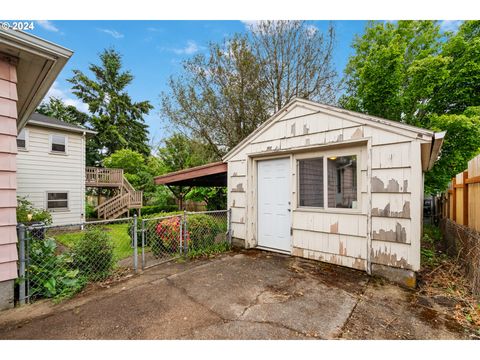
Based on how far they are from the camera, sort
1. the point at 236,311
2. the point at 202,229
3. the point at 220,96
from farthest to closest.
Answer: the point at 220,96
the point at 202,229
the point at 236,311

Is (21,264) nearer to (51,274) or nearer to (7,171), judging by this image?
(51,274)

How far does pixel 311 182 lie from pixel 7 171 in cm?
481

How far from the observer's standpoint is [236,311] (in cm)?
266

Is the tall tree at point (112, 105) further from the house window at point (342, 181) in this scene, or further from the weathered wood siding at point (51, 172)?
the house window at point (342, 181)

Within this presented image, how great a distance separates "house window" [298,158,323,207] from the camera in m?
4.53

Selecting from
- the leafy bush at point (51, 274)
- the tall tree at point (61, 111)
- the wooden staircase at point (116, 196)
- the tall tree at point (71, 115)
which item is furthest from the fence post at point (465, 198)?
the tall tree at point (61, 111)

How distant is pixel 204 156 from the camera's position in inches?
469

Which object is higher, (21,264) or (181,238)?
(21,264)

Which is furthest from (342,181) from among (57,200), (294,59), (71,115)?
(71,115)

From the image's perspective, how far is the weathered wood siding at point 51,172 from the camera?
937cm

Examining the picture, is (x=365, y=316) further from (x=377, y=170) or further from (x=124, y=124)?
(x=124, y=124)

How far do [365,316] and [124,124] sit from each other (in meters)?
27.7

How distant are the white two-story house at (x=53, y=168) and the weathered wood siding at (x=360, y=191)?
9641mm
